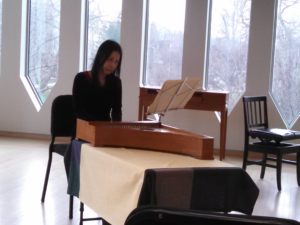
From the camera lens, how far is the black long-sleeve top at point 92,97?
3.00 m

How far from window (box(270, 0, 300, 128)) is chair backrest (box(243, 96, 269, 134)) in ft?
2.64

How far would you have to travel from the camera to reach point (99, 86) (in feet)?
9.97

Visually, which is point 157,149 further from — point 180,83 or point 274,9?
point 274,9

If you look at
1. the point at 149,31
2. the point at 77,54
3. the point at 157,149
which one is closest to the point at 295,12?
the point at 149,31

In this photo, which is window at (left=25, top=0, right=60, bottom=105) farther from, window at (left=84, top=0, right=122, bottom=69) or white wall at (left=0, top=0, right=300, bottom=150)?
window at (left=84, top=0, right=122, bottom=69)

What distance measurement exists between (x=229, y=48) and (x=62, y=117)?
3.13 metres

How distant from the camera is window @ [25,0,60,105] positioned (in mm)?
6844

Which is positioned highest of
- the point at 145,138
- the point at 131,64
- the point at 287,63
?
the point at 287,63

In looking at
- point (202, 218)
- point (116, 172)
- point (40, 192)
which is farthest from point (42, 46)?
point (202, 218)

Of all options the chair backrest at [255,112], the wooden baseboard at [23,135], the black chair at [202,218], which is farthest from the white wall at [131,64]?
the black chair at [202,218]

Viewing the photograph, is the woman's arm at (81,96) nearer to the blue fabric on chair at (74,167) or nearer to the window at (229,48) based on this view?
the blue fabric on chair at (74,167)

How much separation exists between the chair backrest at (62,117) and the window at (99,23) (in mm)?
2950

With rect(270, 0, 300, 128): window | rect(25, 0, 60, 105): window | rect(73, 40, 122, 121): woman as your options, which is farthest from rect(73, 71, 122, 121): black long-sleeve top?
rect(25, 0, 60, 105): window

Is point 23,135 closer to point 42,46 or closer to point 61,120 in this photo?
point 42,46
